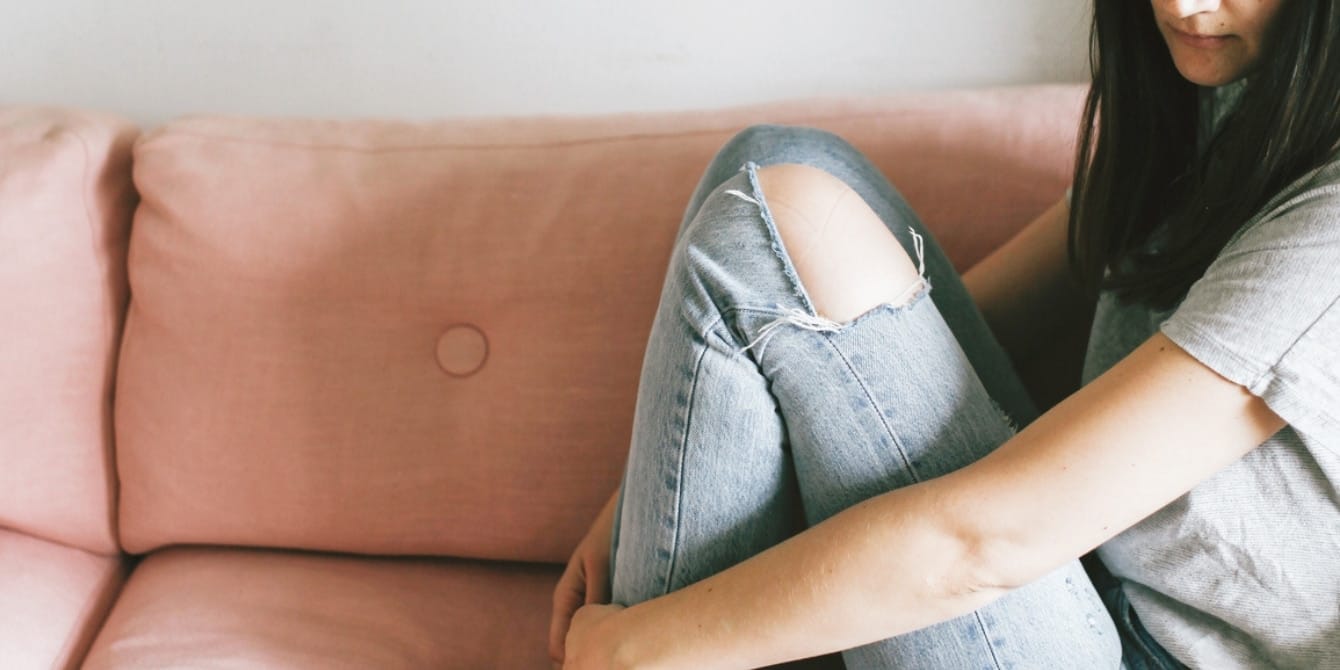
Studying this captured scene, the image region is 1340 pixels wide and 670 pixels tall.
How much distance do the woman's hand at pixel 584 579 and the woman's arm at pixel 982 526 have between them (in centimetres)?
20

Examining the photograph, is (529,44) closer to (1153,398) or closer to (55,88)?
(55,88)

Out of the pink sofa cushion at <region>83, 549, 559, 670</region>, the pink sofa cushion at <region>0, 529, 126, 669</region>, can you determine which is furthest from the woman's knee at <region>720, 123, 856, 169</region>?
the pink sofa cushion at <region>0, 529, 126, 669</region>

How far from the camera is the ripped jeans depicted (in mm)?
680

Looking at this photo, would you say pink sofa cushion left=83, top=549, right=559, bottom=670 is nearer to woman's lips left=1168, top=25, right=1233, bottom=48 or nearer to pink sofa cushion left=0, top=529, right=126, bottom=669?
pink sofa cushion left=0, top=529, right=126, bottom=669

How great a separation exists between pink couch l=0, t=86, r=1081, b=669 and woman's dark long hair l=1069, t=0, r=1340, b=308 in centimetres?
17

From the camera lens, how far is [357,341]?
1.07m

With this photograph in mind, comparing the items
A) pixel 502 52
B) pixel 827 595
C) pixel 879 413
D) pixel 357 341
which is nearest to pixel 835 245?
pixel 879 413

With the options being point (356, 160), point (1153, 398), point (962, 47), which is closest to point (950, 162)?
point (962, 47)

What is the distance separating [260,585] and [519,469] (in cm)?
29

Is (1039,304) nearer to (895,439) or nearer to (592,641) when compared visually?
(895,439)

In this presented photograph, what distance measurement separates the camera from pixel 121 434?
1113 millimetres

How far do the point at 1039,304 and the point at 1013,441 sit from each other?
39 centimetres

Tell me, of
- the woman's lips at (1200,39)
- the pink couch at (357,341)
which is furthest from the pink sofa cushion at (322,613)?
the woman's lips at (1200,39)

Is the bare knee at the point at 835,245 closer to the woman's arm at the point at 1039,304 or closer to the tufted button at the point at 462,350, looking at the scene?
the woman's arm at the point at 1039,304
